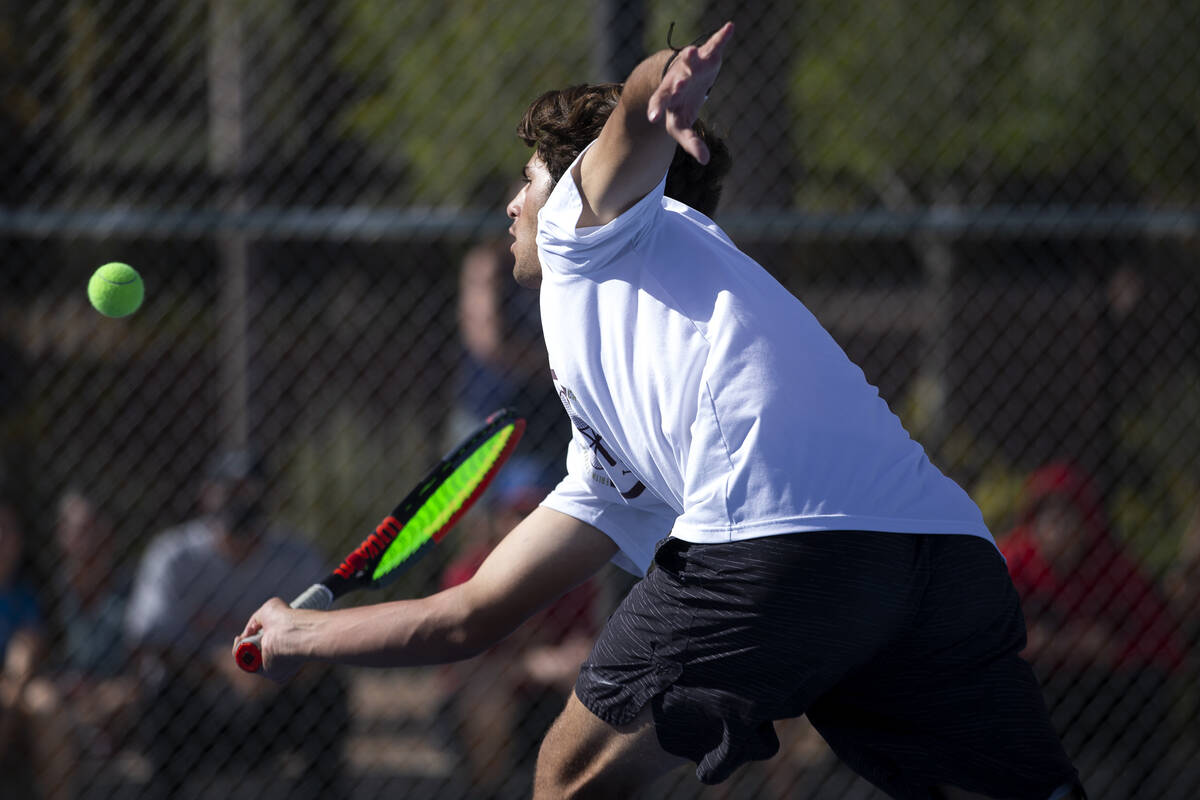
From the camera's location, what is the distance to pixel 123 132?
15.8 ft

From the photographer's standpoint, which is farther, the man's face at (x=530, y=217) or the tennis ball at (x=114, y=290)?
the tennis ball at (x=114, y=290)

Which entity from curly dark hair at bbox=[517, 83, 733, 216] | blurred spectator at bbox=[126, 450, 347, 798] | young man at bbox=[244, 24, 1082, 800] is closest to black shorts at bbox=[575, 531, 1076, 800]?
young man at bbox=[244, 24, 1082, 800]

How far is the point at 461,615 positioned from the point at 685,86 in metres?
1.06

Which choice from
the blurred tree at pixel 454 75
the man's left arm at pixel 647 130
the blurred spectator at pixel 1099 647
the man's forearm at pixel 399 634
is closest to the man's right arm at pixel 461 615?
the man's forearm at pixel 399 634

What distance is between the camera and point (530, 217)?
2.27 meters

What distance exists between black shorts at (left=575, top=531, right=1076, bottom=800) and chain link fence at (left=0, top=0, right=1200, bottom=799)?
5.02 ft

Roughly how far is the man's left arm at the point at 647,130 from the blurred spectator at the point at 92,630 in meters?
2.94

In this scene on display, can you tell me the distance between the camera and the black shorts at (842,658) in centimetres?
197

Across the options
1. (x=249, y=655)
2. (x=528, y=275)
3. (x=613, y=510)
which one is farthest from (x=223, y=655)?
(x=528, y=275)

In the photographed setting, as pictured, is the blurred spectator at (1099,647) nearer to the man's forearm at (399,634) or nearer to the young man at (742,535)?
the young man at (742,535)

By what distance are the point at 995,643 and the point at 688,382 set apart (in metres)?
0.66

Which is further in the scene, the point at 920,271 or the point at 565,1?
the point at 920,271

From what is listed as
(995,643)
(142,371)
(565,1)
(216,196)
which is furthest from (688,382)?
(142,371)

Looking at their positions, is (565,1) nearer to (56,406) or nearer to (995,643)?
(56,406)
